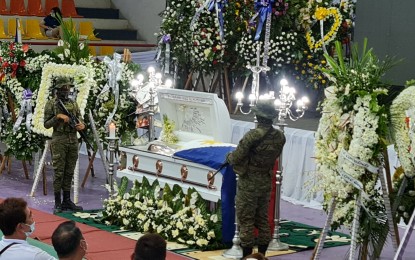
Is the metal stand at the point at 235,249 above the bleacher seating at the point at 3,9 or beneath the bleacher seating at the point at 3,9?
beneath

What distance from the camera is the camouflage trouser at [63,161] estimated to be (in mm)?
11422

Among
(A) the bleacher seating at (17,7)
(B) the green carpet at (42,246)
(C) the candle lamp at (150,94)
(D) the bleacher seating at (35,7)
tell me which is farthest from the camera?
(D) the bleacher seating at (35,7)

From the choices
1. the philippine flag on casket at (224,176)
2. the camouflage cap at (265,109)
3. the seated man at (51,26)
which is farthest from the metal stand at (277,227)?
the seated man at (51,26)

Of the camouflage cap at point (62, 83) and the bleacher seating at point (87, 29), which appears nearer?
the camouflage cap at point (62, 83)

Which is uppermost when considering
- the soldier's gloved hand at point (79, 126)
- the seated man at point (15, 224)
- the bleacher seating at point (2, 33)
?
the bleacher seating at point (2, 33)

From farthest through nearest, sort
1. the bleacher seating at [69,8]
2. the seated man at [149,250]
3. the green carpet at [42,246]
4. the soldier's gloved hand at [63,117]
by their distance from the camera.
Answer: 1. the bleacher seating at [69,8]
2. the soldier's gloved hand at [63,117]
3. the green carpet at [42,246]
4. the seated man at [149,250]

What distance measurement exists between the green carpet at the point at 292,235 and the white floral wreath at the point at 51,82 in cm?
149

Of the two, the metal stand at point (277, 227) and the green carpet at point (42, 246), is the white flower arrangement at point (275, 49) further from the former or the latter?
the green carpet at point (42, 246)

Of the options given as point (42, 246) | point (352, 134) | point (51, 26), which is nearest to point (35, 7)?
point (51, 26)

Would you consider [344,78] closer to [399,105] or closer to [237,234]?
[399,105]

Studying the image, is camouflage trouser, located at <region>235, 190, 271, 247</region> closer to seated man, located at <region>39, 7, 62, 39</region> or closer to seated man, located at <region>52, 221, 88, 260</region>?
seated man, located at <region>52, 221, 88, 260</region>

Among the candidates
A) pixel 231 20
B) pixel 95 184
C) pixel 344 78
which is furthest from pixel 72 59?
pixel 344 78

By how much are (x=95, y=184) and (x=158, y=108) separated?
2.48 metres

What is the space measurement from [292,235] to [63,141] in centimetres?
294
